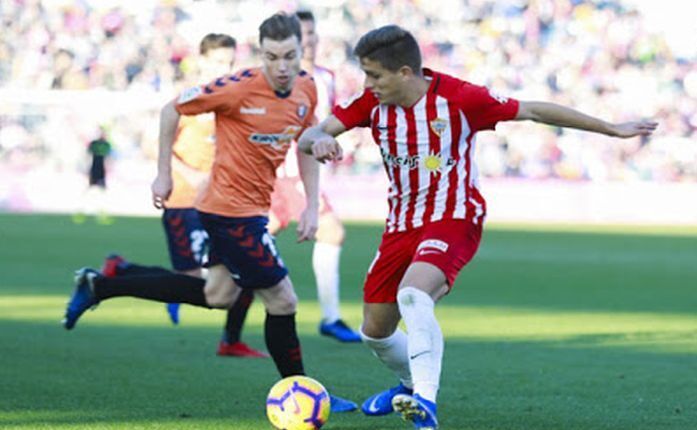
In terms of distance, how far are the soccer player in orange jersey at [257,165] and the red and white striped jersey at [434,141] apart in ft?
3.21

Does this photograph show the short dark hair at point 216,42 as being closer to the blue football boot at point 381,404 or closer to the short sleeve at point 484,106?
the short sleeve at point 484,106

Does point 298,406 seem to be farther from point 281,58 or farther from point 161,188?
point 281,58

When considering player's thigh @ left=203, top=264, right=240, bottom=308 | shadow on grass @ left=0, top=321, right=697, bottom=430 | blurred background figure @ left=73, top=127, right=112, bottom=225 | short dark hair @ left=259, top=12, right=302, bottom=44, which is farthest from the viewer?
blurred background figure @ left=73, top=127, right=112, bottom=225

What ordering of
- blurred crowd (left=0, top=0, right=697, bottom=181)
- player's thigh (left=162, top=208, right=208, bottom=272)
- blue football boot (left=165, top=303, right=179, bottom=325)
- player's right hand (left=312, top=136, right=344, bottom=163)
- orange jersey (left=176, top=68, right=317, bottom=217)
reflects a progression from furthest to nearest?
blurred crowd (left=0, top=0, right=697, bottom=181) → blue football boot (left=165, top=303, right=179, bottom=325) → player's thigh (left=162, top=208, right=208, bottom=272) → orange jersey (left=176, top=68, right=317, bottom=217) → player's right hand (left=312, top=136, right=344, bottom=163)

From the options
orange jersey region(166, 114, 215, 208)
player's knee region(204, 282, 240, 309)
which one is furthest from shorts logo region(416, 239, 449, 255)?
orange jersey region(166, 114, 215, 208)

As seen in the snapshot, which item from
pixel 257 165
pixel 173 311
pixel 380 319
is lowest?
pixel 173 311

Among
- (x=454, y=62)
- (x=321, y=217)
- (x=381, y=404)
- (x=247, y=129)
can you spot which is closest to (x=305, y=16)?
(x=321, y=217)

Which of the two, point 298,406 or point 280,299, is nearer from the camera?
point 298,406

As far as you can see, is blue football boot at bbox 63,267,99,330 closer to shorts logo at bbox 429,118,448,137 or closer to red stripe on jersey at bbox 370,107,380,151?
red stripe on jersey at bbox 370,107,380,151

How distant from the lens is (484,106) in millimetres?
6523

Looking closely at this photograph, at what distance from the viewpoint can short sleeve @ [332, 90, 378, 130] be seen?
6.60m

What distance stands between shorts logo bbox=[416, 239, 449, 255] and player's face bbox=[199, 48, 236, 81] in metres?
3.89

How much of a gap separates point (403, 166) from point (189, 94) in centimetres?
152

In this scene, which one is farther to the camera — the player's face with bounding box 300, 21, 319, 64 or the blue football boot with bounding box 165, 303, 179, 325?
the blue football boot with bounding box 165, 303, 179, 325
